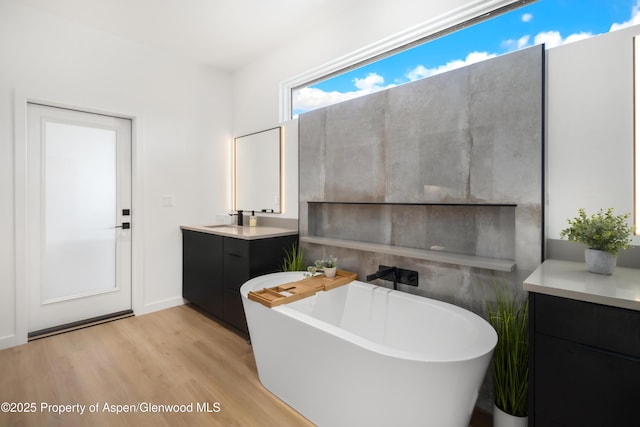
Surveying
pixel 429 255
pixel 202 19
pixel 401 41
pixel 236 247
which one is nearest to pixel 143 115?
pixel 202 19

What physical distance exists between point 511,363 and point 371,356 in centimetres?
72

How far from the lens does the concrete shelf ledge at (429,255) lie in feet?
5.61

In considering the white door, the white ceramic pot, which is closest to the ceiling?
the white door

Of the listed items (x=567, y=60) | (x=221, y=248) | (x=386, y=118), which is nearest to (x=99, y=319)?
(x=221, y=248)

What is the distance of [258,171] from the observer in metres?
3.47

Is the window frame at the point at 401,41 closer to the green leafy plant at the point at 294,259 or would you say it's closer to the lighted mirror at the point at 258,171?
the lighted mirror at the point at 258,171

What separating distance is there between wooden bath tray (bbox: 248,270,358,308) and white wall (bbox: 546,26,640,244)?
A: 4.40 feet

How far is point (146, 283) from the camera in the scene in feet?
10.7

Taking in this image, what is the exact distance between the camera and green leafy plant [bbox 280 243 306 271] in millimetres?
2758

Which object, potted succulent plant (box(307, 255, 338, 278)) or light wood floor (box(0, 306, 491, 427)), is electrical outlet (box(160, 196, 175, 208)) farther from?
potted succulent plant (box(307, 255, 338, 278))

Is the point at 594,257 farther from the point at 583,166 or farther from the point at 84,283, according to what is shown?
the point at 84,283

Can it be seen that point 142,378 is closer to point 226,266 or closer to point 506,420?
point 226,266

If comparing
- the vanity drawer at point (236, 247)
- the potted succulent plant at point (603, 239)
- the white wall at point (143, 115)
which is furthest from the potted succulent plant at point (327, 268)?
the white wall at point (143, 115)

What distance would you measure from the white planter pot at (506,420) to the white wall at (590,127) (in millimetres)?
917
